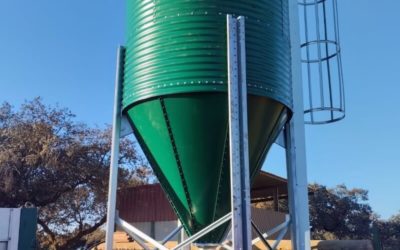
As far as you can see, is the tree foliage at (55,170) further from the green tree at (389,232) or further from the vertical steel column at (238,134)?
the green tree at (389,232)

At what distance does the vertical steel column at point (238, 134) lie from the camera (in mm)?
5738

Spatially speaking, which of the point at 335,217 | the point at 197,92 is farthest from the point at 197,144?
the point at 335,217

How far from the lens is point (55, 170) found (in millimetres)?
21719

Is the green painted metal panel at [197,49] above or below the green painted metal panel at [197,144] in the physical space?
above

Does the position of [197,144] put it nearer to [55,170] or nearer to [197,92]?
[197,92]

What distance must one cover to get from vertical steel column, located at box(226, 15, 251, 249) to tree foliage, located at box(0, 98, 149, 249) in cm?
1669

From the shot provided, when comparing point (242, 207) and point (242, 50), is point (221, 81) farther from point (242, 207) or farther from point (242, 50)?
point (242, 207)

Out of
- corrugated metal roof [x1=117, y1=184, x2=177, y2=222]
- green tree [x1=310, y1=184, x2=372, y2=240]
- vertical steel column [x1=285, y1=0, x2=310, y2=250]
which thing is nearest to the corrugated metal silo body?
vertical steel column [x1=285, y1=0, x2=310, y2=250]

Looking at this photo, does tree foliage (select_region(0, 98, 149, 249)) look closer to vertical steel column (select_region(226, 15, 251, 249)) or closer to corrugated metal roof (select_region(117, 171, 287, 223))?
corrugated metal roof (select_region(117, 171, 287, 223))

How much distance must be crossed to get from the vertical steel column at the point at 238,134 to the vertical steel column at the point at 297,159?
184cm

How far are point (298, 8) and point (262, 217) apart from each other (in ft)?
31.5

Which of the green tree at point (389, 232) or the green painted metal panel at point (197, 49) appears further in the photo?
the green tree at point (389, 232)

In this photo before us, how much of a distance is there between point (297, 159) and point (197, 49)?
3.19m

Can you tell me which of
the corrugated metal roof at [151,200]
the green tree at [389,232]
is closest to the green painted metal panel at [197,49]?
the corrugated metal roof at [151,200]
